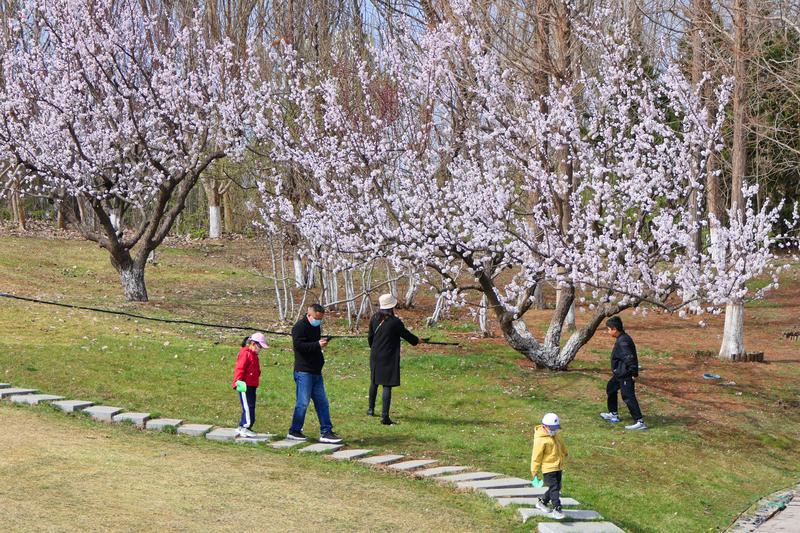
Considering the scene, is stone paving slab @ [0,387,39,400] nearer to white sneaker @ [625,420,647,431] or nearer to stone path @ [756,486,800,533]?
white sneaker @ [625,420,647,431]

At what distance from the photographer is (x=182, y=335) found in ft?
62.2

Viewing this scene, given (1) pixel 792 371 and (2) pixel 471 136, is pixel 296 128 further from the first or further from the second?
(1) pixel 792 371

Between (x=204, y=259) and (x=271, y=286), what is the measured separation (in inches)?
221

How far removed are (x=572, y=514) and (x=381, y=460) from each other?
2.62m

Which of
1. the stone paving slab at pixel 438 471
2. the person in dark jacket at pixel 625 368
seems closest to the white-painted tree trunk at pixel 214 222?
the person in dark jacket at pixel 625 368

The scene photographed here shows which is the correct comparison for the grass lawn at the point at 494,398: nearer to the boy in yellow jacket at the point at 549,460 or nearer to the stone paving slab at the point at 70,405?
the boy in yellow jacket at the point at 549,460

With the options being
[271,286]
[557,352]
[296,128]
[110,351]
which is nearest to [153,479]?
[110,351]

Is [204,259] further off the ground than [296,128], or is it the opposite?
[296,128]

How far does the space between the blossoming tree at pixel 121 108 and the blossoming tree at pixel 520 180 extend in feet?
11.1

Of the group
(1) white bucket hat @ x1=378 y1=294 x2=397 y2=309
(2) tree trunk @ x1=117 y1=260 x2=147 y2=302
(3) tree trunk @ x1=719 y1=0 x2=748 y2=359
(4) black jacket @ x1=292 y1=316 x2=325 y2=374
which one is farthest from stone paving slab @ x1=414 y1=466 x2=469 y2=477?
(2) tree trunk @ x1=117 y1=260 x2=147 y2=302

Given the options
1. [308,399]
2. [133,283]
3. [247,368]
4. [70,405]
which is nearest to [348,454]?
[308,399]

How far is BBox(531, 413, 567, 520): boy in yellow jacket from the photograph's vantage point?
353 inches

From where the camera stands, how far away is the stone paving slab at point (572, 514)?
884cm

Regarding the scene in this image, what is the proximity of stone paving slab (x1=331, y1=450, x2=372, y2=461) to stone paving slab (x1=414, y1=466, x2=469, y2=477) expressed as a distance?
2.91ft
